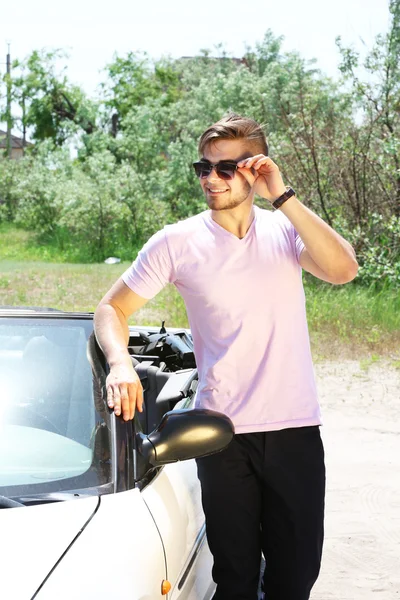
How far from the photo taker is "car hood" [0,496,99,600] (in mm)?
1623

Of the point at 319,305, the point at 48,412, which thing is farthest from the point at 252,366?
the point at 319,305

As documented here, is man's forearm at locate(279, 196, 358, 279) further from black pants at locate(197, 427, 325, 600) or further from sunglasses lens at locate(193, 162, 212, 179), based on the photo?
black pants at locate(197, 427, 325, 600)

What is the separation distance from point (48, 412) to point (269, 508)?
703 millimetres

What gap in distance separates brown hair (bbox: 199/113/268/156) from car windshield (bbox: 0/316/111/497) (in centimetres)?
79

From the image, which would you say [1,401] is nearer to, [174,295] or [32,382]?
[32,382]

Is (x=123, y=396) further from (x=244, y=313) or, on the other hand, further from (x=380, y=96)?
(x=380, y=96)

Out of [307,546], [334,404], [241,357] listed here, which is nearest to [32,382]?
[241,357]

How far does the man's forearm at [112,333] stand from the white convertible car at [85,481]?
0.42 ft

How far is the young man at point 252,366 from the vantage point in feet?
7.77

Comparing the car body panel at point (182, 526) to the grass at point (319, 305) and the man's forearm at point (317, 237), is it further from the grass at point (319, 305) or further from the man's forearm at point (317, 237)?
the grass at point (319, 305)

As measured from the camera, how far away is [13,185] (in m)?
34.3

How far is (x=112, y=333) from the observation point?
238 centimetres

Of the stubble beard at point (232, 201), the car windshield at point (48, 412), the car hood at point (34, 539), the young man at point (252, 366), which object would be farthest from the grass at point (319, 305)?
the car hood at point (34, 539)

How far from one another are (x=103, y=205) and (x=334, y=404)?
17362mm
